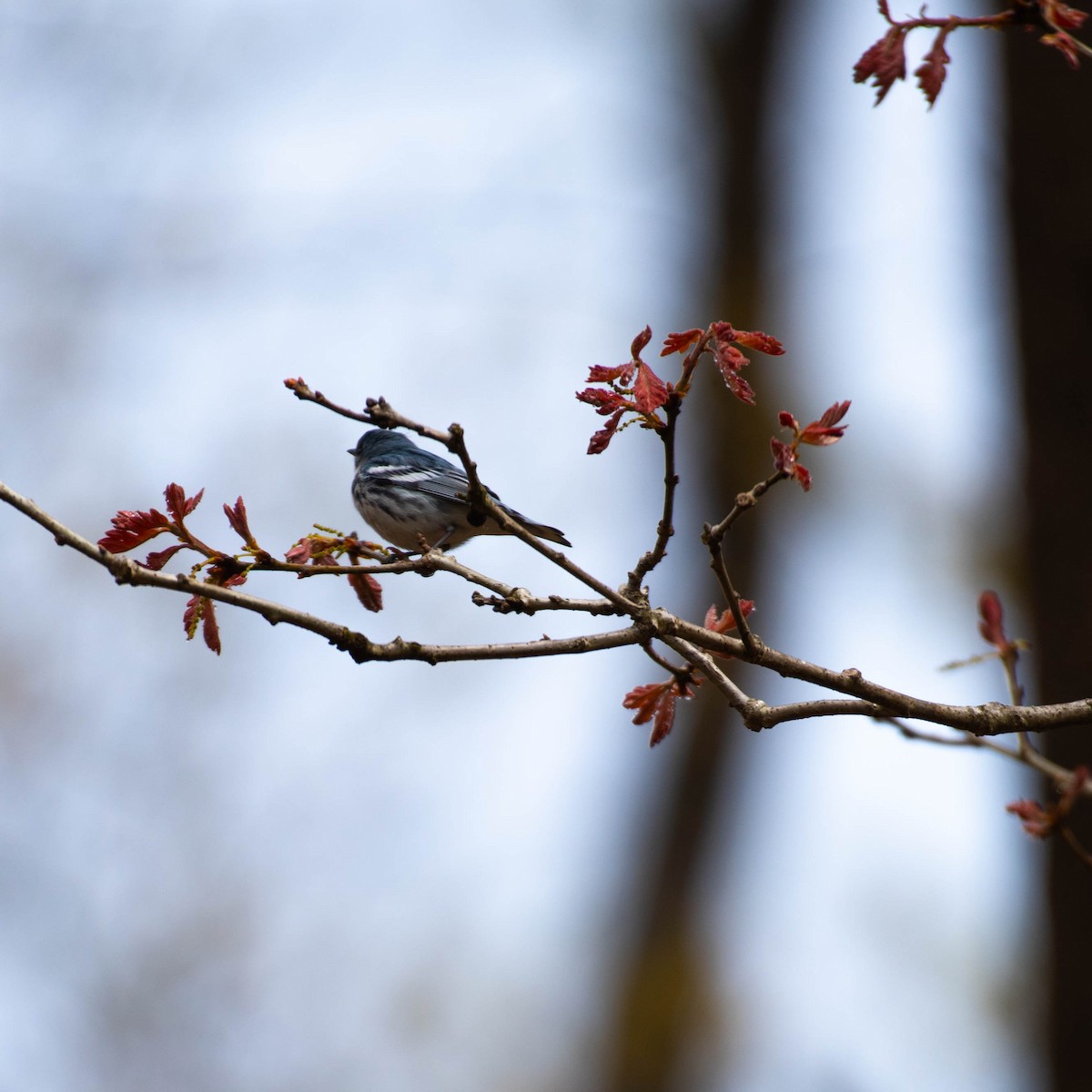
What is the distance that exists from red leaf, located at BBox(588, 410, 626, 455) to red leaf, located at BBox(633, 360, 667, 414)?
0.20 feet

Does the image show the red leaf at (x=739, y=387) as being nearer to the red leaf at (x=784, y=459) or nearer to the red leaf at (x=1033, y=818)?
the red leaf at (x=784, y=459)

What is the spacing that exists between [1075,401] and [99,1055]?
27.9 feet

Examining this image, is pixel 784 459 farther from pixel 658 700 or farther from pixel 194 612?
pixel 194 612

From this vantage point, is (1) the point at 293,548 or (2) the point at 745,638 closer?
(2) the point at 745,638

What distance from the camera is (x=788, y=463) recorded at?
1.76 metres

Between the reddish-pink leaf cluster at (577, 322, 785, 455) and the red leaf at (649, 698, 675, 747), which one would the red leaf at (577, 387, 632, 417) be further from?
the red leaf at (649, 698, 675, 747)

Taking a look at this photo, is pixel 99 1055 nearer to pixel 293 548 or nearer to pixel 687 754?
pixel 687 754

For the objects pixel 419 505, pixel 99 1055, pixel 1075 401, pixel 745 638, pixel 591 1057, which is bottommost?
pixel 99 1055

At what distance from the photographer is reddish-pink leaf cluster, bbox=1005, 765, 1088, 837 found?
235 cm

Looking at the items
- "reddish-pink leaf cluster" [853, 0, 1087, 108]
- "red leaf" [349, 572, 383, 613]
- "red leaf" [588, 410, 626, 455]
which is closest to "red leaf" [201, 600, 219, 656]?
"red leaf" [349, 572, 383, 613]

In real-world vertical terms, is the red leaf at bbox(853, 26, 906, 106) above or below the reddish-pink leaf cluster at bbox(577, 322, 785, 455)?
above

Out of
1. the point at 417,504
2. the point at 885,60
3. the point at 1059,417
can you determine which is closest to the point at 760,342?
the point at 885,60

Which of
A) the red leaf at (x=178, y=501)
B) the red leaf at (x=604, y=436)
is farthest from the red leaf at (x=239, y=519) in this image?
the red leaf at (x=604, y=436)

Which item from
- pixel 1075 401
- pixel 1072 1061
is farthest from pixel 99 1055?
pixel 1075 401
